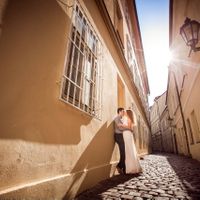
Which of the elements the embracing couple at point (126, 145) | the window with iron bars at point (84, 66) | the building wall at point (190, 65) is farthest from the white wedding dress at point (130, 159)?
the building wall at point (190, 65)

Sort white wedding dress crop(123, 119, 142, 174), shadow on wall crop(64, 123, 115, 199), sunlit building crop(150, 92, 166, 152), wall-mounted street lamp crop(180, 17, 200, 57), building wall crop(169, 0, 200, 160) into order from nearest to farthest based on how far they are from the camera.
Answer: shadow on wall crop(64, 123, 115, 199)
wall-mounted street lamp crop(180, 17, 200, 57)
white wedding dress crop(123, 119, 142, 174)
building wall crop(169, 0, 200, 160)
sunlit building crop(150, 92, 166, 152)

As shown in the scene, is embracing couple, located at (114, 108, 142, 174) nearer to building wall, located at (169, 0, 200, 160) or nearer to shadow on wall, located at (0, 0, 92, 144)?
shadow on wall, located at (0, 0, 92, 144)

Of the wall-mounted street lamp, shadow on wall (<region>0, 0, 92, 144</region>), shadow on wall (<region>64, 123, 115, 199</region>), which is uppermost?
the wall-mounted street lamp

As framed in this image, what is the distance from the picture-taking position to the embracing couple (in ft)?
13.2

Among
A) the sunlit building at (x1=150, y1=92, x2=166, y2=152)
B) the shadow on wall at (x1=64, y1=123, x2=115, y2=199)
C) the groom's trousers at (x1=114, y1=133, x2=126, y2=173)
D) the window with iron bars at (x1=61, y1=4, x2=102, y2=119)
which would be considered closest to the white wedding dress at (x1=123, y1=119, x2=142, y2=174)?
the groom's trousers at (x1=114, y1=133, x2=126, y2=173)

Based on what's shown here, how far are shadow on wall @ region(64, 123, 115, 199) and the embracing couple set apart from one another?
232mm

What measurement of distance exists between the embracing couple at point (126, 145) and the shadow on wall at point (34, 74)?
2015 mm

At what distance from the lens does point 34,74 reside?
1.85 metres

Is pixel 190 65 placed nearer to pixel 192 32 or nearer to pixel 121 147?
pixel 192 32

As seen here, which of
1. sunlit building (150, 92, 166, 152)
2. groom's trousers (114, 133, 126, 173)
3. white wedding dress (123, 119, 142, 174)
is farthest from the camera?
sunlit building (150, 92, 166, 152)

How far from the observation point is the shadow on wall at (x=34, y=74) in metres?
1.51

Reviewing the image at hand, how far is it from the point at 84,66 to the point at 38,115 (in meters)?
1.65

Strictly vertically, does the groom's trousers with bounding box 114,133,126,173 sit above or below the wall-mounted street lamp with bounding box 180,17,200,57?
below

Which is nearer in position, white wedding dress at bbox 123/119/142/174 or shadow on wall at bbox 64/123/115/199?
shadow on wall at bbox 64/123/115/199
